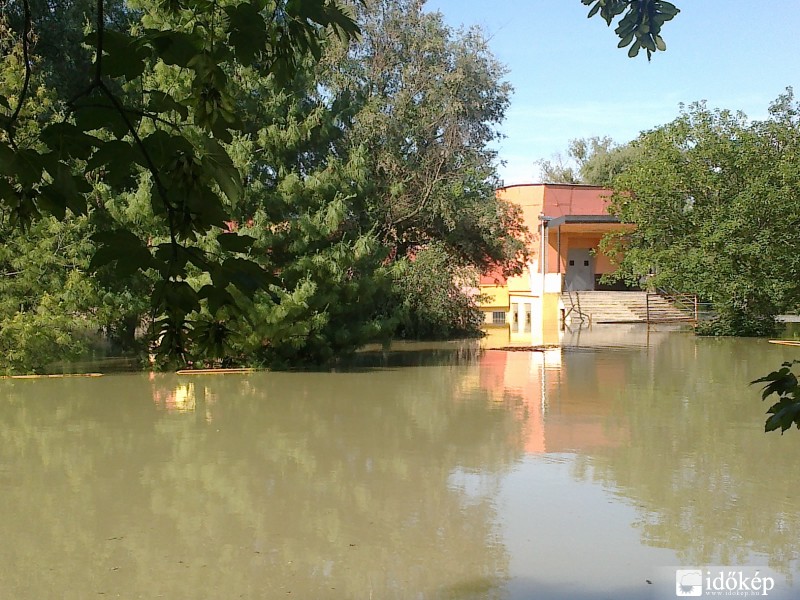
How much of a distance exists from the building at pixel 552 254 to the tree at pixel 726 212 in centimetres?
589

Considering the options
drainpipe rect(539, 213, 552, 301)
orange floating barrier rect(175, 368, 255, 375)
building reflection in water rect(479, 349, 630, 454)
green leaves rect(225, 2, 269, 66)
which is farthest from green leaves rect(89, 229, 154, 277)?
drainpipe rect(539, 213, 552, 301)

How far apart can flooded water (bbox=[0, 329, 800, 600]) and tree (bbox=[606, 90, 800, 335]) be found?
8613 millimetres

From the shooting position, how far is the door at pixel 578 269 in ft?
104

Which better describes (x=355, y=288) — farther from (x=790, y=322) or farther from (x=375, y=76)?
(x=790, y=322)

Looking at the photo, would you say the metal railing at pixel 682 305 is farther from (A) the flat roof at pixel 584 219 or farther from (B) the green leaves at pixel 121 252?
(B) the green leaves at pixel 121 252

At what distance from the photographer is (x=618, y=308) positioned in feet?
94.9

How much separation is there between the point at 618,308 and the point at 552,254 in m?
3.39

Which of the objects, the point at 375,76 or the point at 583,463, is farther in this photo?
the point at 375,76

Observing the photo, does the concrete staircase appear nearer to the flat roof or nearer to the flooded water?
the flat roof

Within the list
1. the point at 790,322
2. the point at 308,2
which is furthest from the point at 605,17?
the point at 790,322

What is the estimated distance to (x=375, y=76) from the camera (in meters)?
18.4

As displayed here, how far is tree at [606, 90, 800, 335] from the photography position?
2059 cm

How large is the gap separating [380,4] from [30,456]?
13.5 meters

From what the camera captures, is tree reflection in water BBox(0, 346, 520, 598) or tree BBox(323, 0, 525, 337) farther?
tree BBox(323, 0, 525, 337)
